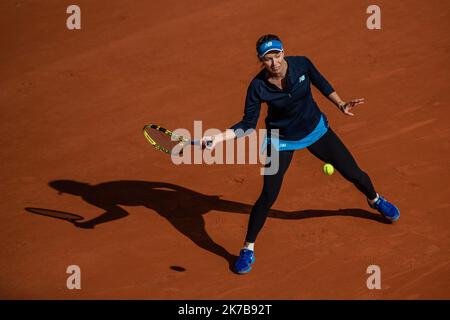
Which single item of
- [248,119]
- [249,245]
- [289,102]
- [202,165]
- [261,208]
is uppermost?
[202,165]

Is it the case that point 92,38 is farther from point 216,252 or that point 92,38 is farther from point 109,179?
point 216,252

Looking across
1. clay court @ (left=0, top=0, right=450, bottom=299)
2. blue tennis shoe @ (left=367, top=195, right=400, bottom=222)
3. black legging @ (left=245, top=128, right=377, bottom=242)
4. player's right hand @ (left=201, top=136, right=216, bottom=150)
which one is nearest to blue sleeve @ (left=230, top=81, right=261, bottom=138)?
player's right hand @ (left=201, top=136, right=216, bottom=150)

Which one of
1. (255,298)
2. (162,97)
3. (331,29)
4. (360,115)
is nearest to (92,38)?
(162,97)

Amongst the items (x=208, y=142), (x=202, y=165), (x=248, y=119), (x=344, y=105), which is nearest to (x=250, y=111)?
(x=248, y=119)

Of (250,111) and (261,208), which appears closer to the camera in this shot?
(250,111)

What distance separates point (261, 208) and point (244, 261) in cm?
62

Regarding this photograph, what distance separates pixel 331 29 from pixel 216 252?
557cm

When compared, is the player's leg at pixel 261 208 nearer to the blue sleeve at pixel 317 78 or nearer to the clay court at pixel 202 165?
the clay court at pixel 202 165

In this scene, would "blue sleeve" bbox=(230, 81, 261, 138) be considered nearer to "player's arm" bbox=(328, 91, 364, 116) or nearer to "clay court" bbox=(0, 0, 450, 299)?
"player's arm" bbox=(328, 91, 364, 116)

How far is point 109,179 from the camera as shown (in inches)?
392

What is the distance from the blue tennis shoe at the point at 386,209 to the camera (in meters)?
8.49

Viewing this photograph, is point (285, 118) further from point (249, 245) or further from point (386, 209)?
point (386, 209)

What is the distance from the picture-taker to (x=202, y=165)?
33.1 feet
